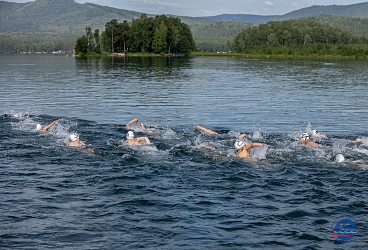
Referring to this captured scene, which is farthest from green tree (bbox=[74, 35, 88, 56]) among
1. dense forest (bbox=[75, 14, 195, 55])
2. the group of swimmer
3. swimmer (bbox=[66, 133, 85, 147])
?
swimmer (bbox=[66, 133, 85, 147])

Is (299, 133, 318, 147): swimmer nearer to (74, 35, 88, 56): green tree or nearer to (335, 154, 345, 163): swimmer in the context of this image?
(335, 154, 345, 163): swimmer

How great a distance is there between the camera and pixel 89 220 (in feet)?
42.5

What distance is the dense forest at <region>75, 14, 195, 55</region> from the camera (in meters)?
158

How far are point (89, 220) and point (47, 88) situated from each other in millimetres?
38011

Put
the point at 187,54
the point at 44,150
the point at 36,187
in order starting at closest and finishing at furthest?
the point at 36,187
the point at 44,150
the point at 187,54

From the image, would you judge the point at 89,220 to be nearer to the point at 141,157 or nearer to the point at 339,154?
the point at 141,157

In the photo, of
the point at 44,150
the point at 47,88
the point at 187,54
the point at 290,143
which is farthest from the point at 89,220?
the point at 187,54

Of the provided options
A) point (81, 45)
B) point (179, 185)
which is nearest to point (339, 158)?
point (179, 185)

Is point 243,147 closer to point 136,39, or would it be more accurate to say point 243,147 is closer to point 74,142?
point 74,142

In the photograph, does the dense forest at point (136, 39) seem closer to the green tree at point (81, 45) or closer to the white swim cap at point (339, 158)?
the green tree at point (81, 45)

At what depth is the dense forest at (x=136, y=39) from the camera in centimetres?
15812
